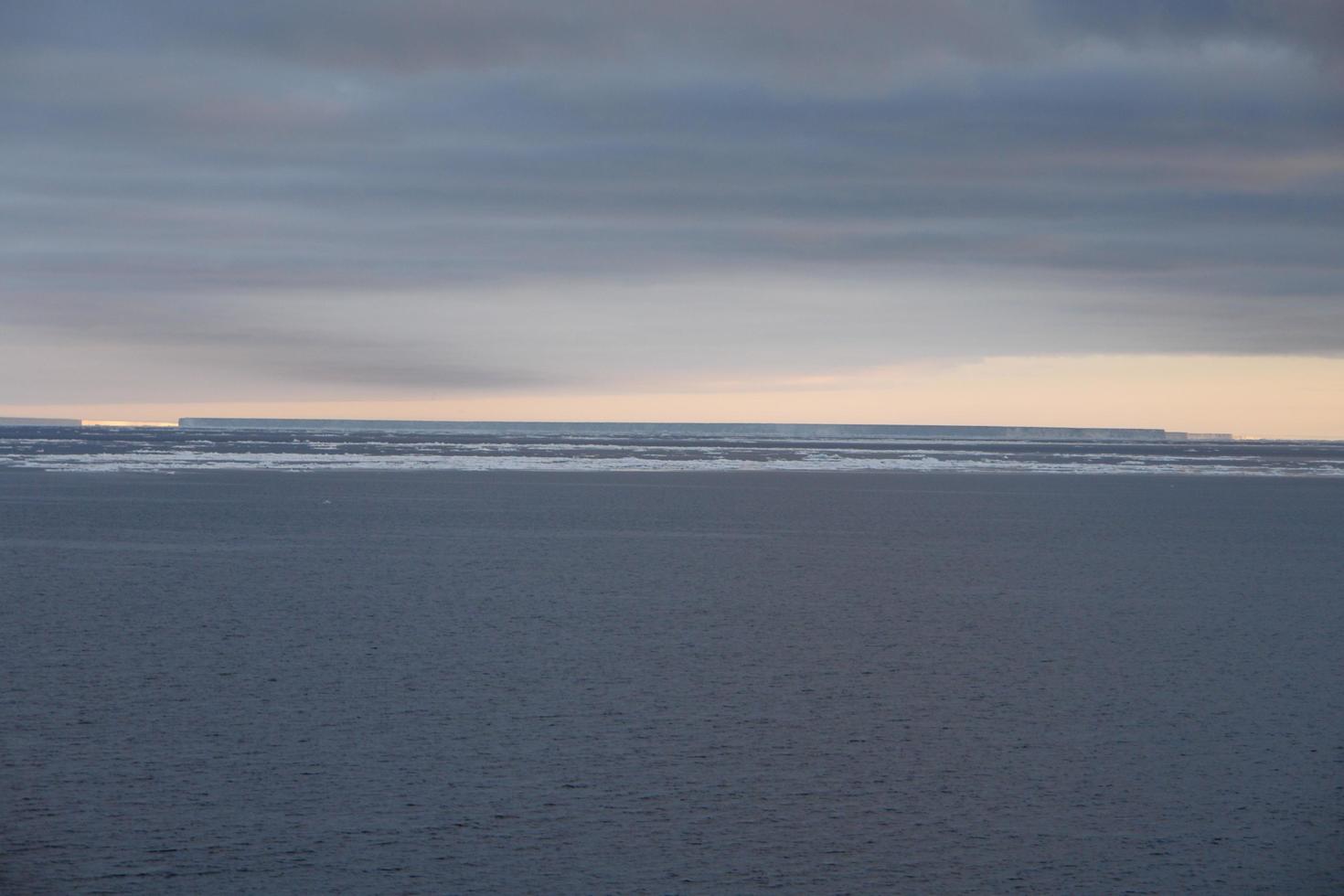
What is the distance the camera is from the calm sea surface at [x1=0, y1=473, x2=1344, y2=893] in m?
7.94

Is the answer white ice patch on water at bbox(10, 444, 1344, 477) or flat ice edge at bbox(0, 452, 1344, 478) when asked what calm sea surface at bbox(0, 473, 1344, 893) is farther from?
white ice patch on water at bbox(10, 444, 1344, 477)

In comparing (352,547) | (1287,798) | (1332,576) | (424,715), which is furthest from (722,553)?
(1287,798)

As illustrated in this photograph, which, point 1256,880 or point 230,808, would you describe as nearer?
point 1256,880

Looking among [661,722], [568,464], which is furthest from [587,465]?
[661,722]

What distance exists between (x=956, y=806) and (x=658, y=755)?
2.14 metres

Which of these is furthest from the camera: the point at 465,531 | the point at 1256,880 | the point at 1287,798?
the point at 465,531

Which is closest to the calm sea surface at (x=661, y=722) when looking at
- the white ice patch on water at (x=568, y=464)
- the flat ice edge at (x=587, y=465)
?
the flat ice edge at (x=587, y=465)

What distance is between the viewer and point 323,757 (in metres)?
9.87

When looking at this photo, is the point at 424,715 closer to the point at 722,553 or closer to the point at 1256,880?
the point at 1256,880

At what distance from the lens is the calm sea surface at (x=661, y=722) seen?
794 centimetres

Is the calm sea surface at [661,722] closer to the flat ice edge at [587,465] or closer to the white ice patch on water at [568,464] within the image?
the flat ice edge at [587,465]

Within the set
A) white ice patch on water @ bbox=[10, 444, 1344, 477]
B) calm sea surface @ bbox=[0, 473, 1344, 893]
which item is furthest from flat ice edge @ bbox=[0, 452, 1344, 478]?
calm sea surface @ bbox=[0, 473, 1344, 893]

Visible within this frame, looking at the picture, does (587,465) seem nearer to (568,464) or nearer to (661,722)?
(568,464)

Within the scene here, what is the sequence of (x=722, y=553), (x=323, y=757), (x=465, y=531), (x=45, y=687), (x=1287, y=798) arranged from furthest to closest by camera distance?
(x=465, y=531)
(x=722, y=553)
(x=45, y=687)
(x=323, y=757)
(x=1287, y=798)
